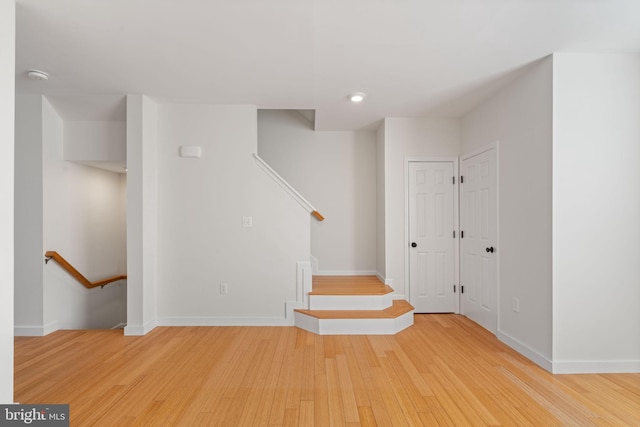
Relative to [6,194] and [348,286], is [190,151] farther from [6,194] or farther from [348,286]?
[348,286]

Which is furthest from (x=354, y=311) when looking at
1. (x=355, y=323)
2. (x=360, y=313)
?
(x=355, y=323)

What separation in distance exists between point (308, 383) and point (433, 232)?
2.71 metres

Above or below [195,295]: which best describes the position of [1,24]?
above

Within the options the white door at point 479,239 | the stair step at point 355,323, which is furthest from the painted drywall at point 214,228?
the white door at point 479,239

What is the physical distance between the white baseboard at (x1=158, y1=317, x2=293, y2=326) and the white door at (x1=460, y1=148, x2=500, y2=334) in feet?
7.43

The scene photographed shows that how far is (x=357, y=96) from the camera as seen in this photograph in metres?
3.59

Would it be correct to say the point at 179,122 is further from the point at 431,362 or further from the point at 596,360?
the point at 596,360

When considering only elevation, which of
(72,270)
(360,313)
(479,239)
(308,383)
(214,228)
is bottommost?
(308,383)

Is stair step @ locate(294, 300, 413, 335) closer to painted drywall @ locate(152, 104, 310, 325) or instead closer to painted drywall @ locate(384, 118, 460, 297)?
painted drywall @ locate(152, 104, 310, 325)

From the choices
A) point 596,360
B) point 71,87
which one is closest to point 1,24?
point 71,87

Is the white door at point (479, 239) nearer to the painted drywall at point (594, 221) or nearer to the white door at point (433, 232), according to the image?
the white door at point (433, 232)

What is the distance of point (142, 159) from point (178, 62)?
129 centimetres

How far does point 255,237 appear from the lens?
13.2 ft

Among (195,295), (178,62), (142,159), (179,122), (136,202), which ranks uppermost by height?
(178,62)
